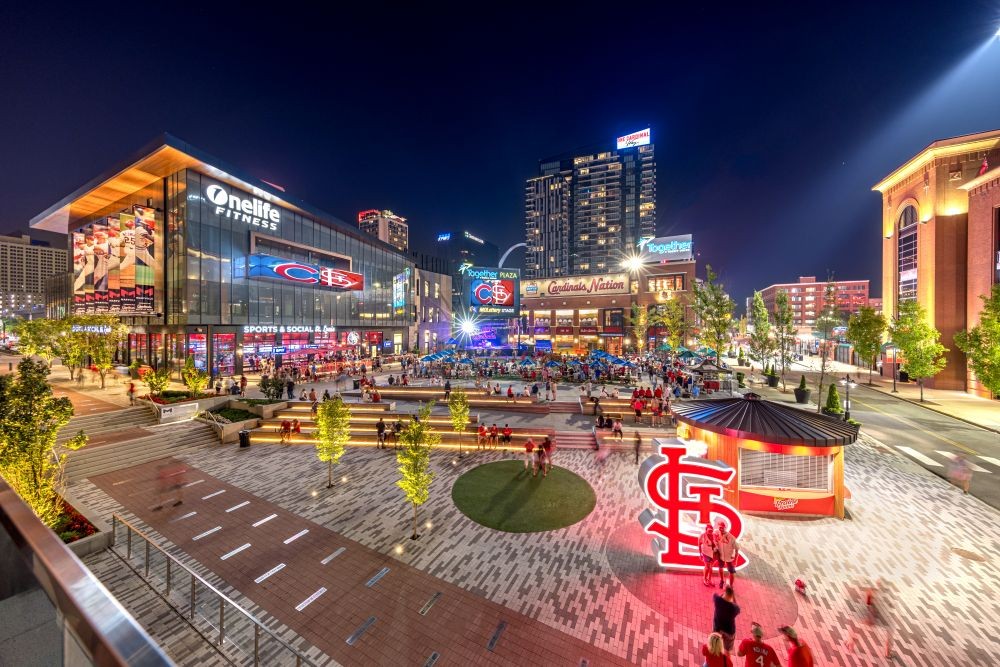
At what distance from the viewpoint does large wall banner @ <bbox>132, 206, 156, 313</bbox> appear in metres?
33.2

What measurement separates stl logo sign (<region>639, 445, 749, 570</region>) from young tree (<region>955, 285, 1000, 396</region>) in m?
28.3

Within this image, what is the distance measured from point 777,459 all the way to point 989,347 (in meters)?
25.1

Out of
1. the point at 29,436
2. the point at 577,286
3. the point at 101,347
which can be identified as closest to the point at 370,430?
the point at 29,436

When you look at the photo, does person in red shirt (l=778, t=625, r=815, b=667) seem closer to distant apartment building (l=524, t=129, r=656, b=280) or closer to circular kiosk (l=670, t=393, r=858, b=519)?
circular kiosk (l=670, t=393, r=858, b=519)

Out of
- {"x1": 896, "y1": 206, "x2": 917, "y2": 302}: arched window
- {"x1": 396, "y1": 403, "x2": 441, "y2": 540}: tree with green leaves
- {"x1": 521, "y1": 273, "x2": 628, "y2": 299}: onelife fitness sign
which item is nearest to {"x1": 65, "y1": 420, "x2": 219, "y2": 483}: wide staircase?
{"x1": 396, "y1": 403, "x2": 441, "y2": 540}: tree with green leaves

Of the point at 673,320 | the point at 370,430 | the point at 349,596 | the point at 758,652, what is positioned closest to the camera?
the point at 758,652

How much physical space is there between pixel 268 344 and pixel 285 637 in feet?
129

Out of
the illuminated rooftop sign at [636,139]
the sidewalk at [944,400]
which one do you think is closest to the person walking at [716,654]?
the sidewalk at [944,400]

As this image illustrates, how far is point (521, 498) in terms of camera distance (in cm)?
1427

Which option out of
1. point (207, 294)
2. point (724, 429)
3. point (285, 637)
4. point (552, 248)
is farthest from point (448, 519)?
point (552, 248)

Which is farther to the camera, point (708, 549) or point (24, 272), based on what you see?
point (24, 272)

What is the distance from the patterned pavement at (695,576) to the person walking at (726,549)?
666 mm

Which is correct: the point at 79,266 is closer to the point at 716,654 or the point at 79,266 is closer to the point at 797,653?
the point at 716,654

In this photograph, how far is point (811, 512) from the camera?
1285cm
